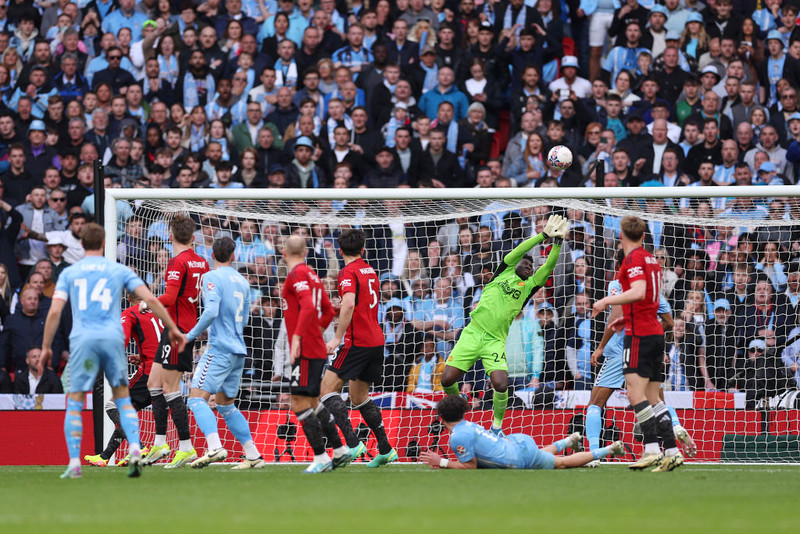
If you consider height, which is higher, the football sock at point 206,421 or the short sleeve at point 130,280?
the short sleeve at point 130,280

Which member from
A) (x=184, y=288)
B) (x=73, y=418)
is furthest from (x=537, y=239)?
(x=73, y=418)

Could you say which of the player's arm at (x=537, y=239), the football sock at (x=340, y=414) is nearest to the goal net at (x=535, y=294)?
the player's arm at (x=537, y=239)

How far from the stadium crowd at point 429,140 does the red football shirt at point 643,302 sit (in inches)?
115

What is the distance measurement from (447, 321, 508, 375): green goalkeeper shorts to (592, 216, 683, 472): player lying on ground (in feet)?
6.00

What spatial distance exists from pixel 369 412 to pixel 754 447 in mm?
4446

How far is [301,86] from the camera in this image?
1753 centimetres

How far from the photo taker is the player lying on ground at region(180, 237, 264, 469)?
33.9 ft

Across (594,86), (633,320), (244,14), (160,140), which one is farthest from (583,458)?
(244,14)

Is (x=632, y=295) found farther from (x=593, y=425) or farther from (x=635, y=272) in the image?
(x=593, y=425)

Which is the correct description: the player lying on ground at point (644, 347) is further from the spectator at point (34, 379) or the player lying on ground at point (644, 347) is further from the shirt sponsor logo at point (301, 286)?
the spectator at point (34, 379)

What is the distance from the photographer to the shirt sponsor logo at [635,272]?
9.95 m

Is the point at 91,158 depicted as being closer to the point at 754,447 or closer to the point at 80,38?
the point at 80,38

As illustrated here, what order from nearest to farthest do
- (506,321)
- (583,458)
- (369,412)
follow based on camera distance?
(583,458) < (369,412) < (506,321)

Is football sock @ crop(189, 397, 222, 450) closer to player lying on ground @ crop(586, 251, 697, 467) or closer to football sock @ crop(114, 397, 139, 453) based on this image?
football sock @ crop(114, 397, 139, 453)
